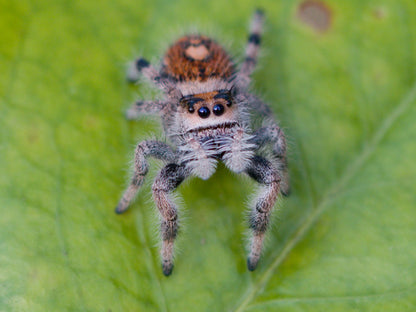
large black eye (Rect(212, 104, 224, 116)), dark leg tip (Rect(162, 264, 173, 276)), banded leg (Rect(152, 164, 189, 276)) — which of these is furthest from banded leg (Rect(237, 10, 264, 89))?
dark leg tip (Rect(162, 264, 173, 276))

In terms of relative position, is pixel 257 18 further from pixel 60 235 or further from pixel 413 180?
pixel 60 235

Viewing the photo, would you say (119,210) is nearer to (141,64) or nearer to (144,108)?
(144,108)

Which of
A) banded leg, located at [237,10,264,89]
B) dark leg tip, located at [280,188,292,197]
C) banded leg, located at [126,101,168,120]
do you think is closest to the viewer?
dark leg tip, located at [280,188,292,197]

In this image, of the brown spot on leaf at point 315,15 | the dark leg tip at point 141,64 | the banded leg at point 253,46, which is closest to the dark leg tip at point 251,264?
the banded leg at point 253,46

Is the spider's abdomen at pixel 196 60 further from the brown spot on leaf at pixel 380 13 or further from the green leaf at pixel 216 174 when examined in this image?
the brown spot on leaf at pixel 380 13

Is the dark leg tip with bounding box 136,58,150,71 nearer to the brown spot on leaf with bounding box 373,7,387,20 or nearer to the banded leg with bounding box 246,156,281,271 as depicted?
the banded leg with bounding box 246,156,281,271

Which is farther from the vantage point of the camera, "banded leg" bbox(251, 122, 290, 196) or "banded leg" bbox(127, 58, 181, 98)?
"banded leg" bbox(127, 58, 181, 98)

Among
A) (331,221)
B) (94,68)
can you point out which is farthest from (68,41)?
(331,221)
